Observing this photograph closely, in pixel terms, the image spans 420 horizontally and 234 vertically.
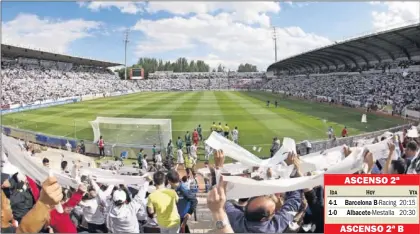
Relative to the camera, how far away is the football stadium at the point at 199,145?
16.9 feet

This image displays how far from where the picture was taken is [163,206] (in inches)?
203

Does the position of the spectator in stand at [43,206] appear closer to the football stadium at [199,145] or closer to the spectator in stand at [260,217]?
the football stadium at [199,145]

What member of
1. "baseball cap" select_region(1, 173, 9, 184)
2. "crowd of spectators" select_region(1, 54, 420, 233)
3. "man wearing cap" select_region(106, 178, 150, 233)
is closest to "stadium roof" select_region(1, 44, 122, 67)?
"baseball cap" select_region(1, 173, 9, 184)

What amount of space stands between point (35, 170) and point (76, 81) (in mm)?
49232

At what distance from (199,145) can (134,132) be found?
12.5 feet

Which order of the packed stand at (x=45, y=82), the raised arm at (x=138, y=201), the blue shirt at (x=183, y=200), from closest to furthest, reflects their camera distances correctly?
the raised arm at (x=138, y=201) → the blue shirt at (x=183, y=200) → the packed stand at (x=45, y=82)

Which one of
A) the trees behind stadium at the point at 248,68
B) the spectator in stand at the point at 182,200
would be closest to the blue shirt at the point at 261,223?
the spectator in stand at the point at 182,200

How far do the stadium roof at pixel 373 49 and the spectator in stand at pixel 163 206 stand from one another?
28394mm

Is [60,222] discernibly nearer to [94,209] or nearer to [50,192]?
[50,192]

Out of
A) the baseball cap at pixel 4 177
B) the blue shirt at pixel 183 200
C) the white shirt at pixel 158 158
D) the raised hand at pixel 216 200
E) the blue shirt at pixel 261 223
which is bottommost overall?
the white shirt at pixel 158 158

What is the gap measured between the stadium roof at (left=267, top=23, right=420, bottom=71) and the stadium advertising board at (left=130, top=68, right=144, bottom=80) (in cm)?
4411

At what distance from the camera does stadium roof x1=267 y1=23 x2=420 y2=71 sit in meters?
31.6

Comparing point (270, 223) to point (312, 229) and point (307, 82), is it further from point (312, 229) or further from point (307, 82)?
point (307, 82)

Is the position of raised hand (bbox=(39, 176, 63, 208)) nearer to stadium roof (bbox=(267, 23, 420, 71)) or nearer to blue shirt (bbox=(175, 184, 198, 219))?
blue shirt (bbox=(175, 184, 198, 219))
